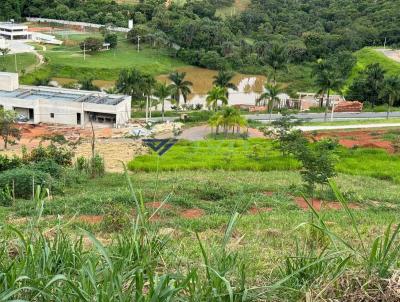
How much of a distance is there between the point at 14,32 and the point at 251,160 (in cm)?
4935

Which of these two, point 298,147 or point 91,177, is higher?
point 298,147

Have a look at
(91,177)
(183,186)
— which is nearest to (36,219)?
(183,186)

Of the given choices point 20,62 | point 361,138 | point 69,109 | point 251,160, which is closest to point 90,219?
point 251,160

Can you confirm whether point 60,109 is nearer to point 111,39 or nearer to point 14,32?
point 111,39

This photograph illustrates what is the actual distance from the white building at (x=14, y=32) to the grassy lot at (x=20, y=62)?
10094 millimetres

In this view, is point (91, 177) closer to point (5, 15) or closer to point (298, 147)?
point (298, 147)

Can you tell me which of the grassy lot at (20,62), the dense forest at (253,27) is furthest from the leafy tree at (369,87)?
the grassy lot at (20,62)

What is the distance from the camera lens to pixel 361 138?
30938 mm

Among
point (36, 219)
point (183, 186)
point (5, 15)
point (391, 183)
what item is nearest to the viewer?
point (36, 219)

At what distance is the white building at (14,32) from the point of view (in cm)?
6469

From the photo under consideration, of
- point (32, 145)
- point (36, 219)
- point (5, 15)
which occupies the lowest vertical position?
point (32, 145)

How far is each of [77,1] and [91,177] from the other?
64371 mm

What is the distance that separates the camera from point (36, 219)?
379 centimetres

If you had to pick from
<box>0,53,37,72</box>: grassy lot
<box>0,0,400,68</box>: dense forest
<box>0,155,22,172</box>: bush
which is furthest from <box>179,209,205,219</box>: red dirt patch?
<box>0,0,400,68</box>: dense forest
